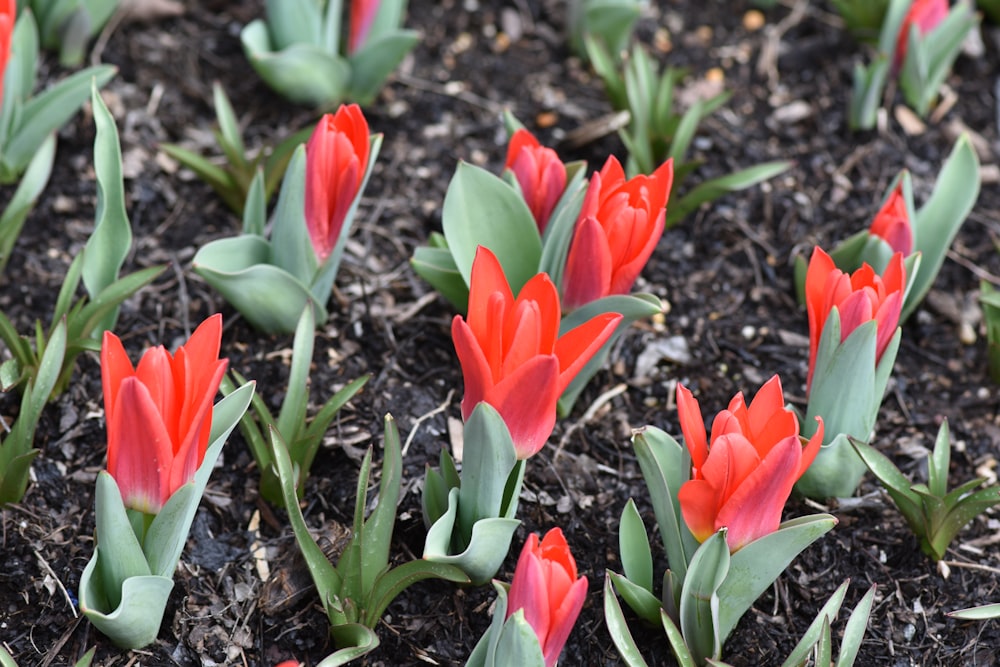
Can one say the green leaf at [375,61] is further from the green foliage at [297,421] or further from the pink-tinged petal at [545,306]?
the pink-tinged petal at [545,306]

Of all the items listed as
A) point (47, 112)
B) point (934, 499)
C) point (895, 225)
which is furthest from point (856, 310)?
point (47, 112)

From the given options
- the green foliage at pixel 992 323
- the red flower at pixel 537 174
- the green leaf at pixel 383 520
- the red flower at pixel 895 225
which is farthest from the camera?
the green foliage at pixel 992 323

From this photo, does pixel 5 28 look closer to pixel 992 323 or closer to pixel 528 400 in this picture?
pixel 528 400

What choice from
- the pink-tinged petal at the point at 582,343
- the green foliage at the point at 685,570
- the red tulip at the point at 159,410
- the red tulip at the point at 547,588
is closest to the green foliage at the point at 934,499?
the green foliage at the point at 685,570

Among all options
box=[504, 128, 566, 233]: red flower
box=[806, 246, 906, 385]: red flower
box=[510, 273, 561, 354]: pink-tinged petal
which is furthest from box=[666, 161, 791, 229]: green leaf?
box=[510, 273, 561, 354]: pink-tinged petal

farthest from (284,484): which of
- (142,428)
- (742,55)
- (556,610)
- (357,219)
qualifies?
(742,55)

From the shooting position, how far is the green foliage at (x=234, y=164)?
235cm

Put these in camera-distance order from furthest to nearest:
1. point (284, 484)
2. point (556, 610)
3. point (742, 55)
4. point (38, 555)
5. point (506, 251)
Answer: point (742, 55)
point (506, 251)
point (38, 555)
point (284, 484)
point (556, 610)

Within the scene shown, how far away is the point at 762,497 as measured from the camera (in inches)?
59.8

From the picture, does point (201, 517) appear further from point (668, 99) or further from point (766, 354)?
point (668, 99)

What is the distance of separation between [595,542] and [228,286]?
0.81 meters

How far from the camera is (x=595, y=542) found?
76.7 inches

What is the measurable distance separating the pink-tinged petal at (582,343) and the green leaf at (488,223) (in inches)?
18.9

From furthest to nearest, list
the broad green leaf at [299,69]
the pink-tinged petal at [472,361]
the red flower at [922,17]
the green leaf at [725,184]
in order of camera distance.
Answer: the red flower at [922,17], the broad green leaf at [299,69], the green leaf at [725,184], the pink-tinged petal at [472,361]
